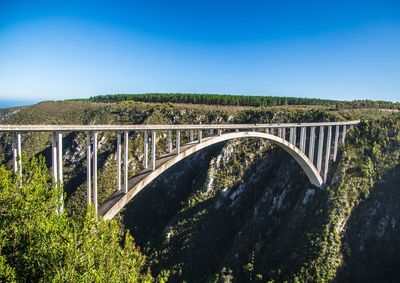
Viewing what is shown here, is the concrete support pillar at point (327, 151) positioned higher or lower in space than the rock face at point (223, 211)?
higher

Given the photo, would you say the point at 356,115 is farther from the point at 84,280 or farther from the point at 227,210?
the point at 84,280

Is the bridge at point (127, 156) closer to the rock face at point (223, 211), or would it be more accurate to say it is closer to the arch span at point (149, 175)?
the arch span at point (149, 175)

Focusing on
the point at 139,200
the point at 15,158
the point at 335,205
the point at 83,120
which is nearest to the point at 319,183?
the point at 335,205

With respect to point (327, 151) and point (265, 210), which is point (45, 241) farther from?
point (327, 151)

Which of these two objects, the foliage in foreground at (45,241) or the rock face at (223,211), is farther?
the rock face at (223,211)

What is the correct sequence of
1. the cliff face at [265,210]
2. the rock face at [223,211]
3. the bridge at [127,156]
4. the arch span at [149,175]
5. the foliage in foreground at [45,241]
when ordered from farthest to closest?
the rock face at [223,211]
the cliff face at [265,210]
the arch span at [149,175]
the bridge at [127,156]
the foliage in foreground at [45,241]

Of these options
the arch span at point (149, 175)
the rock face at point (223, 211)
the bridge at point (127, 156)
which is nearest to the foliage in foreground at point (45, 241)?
the bridge at point (127, 156)
